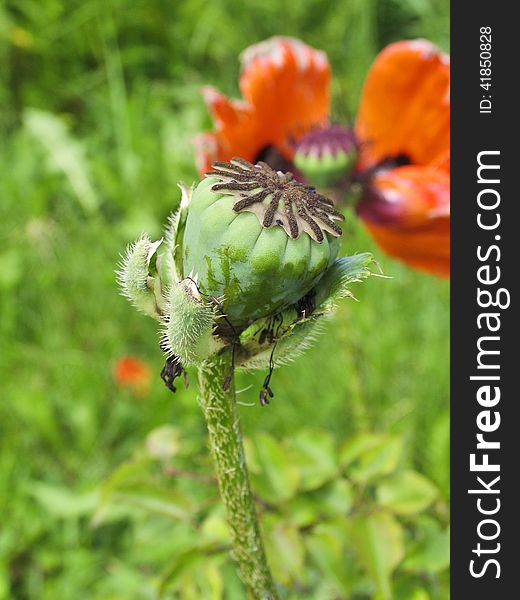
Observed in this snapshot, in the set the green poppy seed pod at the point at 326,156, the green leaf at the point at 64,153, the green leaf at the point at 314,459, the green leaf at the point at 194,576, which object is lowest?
the green leaf at the point at 194,576

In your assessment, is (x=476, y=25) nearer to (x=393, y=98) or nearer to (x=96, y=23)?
(x=393, y=98)

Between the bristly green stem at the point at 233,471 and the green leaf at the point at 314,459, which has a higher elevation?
the green leaf at the point at 314,459

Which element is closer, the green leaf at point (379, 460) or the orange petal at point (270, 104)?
the green leaf at point (379, 460)

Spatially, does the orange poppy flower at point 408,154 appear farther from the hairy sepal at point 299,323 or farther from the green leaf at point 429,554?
the hairy sepal at point 299,323

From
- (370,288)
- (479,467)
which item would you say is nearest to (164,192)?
(370,288)

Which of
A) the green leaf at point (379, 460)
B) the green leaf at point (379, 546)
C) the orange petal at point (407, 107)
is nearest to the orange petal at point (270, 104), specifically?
the orange petal at point (407, 107)

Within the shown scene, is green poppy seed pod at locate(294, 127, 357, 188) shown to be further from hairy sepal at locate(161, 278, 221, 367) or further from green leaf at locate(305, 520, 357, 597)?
hairy sepal at locate(161, 278, 221, 367)

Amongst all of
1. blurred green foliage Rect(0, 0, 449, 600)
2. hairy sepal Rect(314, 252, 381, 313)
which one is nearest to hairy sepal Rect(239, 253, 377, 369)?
hairy sepal Rect(314, 252, 381, 313)
